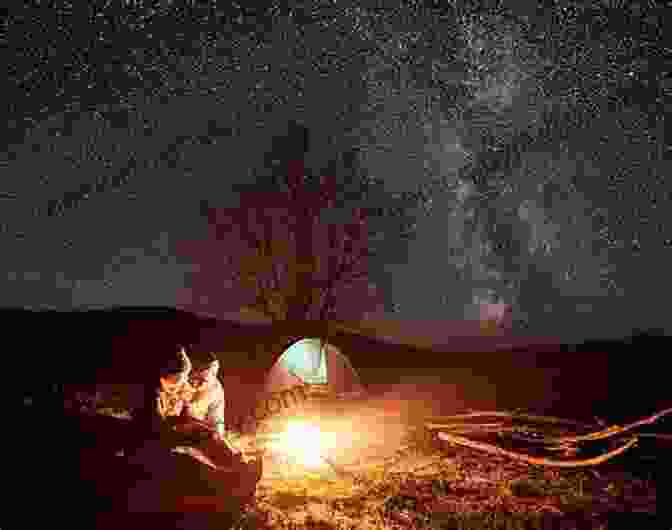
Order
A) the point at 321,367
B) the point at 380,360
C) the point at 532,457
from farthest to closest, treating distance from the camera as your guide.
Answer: the point at 380,360, the point at 321,367, the point at 532,457

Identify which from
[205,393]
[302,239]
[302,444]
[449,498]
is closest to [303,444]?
[302,444]

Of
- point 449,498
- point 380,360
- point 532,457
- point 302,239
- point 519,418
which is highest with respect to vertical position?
point 302,239

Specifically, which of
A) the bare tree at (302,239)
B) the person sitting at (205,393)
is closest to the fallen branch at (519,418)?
the person sitting at (205,393)

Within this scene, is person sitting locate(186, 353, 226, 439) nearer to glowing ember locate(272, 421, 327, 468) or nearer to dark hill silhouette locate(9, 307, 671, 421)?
glowing ember locate(272, 421, 327, 468)

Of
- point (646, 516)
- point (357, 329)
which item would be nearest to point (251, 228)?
point (357, 329)

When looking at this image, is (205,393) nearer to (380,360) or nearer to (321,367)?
(321,367)

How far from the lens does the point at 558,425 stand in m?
9.97

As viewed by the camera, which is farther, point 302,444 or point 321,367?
point 321,367

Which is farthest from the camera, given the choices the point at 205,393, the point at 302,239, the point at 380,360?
the point at 302,239

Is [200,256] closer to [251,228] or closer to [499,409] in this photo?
[251,228]

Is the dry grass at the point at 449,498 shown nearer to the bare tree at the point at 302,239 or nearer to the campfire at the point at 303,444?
the campfire at the point at 303,444

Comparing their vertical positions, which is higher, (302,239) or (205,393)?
(302,239)

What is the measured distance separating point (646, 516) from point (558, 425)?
13.9 feet

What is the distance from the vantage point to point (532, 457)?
300 inches
